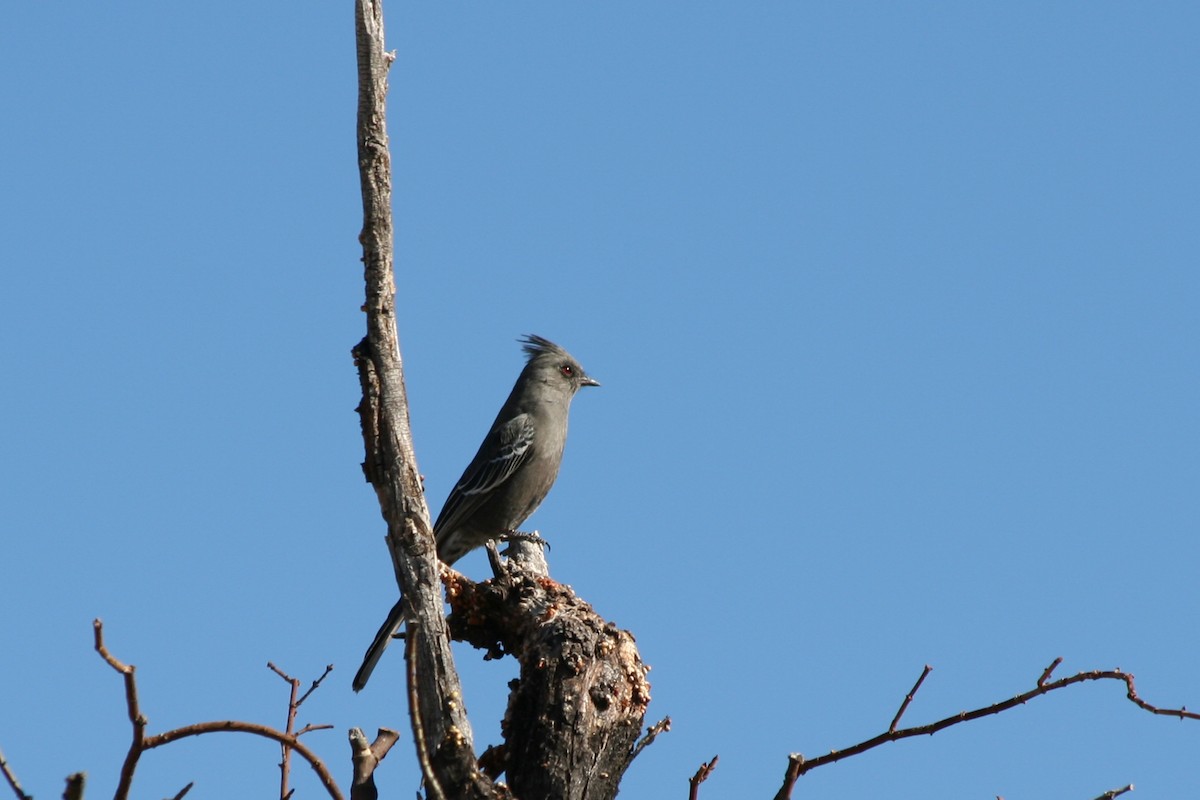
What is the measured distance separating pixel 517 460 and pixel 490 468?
231 mm

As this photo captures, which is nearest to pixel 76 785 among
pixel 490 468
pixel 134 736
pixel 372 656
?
pixel 134 736

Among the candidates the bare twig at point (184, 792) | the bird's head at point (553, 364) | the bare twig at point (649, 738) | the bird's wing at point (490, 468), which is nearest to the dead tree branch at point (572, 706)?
the bare twig at point (649, 738)

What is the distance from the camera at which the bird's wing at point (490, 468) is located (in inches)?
396

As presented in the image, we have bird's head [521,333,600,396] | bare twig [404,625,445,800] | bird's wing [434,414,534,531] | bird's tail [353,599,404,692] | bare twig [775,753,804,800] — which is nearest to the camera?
bare twig [404,625,445,800]

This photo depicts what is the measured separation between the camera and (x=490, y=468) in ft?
33.8

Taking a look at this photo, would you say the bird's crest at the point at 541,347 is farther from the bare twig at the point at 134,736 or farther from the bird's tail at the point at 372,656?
the bare twig at the point at 134,736

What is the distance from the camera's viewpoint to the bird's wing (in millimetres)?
10062

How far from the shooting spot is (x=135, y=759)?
8.69 ft

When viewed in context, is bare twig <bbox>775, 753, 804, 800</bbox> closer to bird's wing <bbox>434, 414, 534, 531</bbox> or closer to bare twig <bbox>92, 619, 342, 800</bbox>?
bare twig <bbox>92, 619, 342, 800</bbox>

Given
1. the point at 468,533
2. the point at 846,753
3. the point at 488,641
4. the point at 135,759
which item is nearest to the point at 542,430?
the point at 468,533

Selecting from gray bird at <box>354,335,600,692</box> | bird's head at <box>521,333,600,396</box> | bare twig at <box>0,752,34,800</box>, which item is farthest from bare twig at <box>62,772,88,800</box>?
bird's head at <box>521,333,600,396</box>

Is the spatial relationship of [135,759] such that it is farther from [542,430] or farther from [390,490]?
[542,430]

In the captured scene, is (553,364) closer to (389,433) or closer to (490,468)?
(490,468)

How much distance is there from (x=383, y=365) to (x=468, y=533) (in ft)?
18.2
